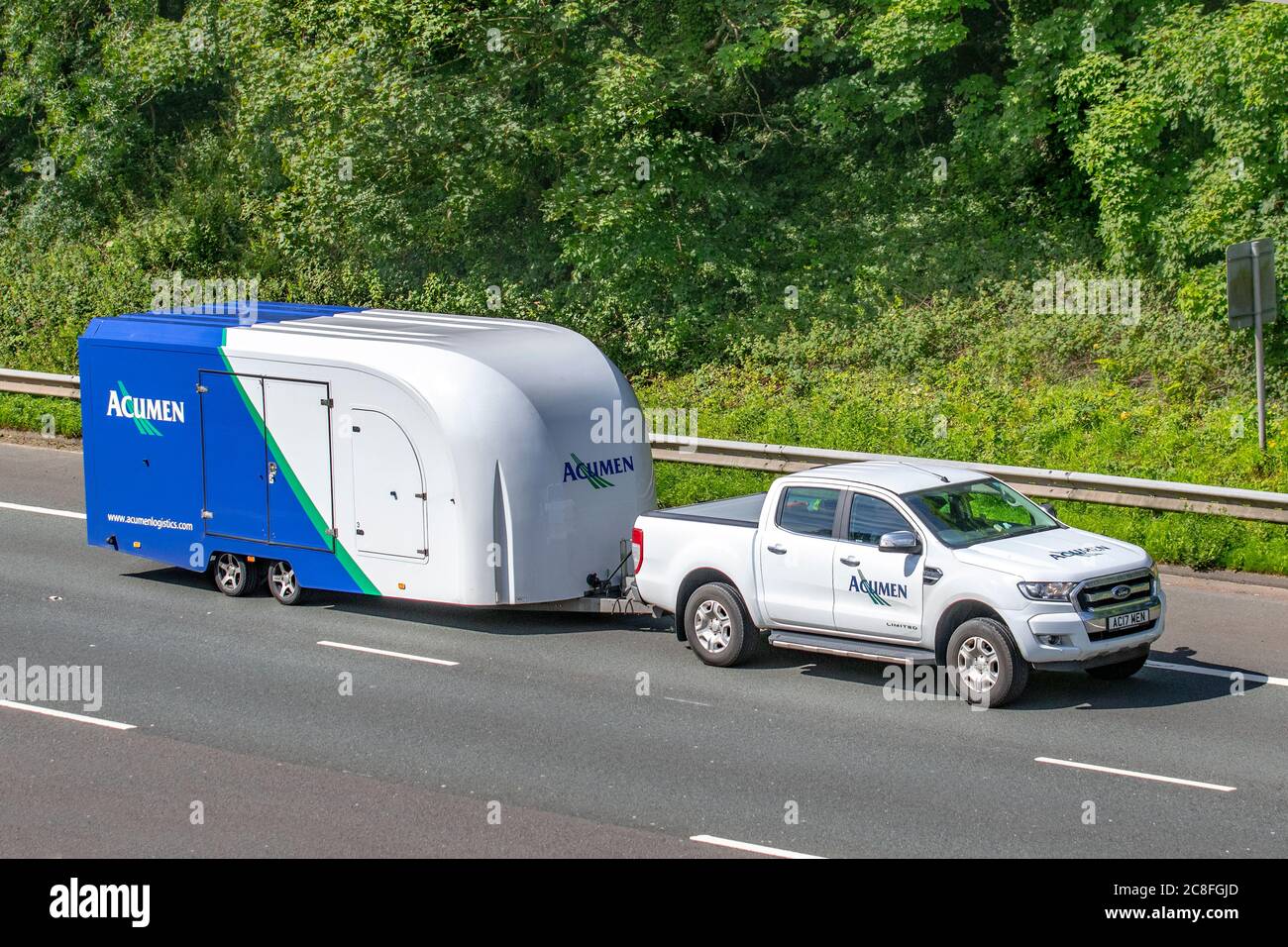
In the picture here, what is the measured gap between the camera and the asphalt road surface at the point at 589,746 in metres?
10.5

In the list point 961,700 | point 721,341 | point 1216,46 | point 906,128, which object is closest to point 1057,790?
point 961,700

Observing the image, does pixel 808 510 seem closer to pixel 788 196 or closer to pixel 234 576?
pixel 234 576

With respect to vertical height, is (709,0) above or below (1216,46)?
above

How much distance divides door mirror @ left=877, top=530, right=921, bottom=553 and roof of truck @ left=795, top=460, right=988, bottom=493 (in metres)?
0.62

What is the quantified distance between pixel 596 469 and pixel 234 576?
4.26 m

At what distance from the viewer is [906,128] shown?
2844 centimetres

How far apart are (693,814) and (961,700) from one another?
335cm

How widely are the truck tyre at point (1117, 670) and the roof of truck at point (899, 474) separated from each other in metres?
1.92

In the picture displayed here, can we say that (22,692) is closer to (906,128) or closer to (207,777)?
(207,777)

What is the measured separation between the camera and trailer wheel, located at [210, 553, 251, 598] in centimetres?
1716

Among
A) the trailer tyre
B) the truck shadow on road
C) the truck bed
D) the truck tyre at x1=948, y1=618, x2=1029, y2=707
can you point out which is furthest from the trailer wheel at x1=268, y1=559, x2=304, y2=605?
the truck tyre at x1=948, y1=618, x2=1029, y2=707

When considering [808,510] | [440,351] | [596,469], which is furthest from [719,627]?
[440,351]

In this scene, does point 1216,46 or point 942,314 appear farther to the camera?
point 942,314

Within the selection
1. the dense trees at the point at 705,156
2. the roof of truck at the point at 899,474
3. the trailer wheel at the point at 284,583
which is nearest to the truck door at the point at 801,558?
the roof of truck at the point at 899,474
